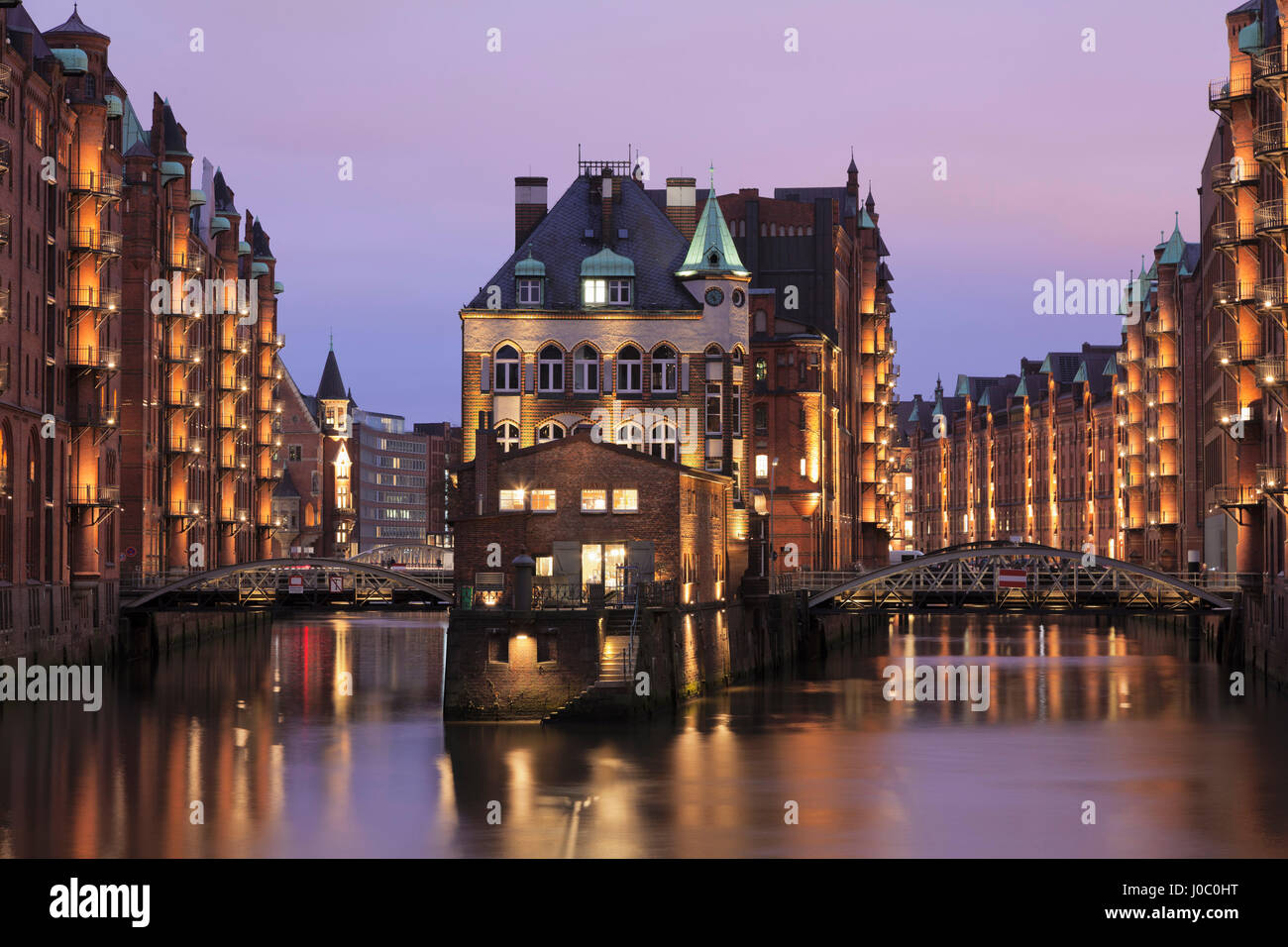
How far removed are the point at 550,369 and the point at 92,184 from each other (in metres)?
21.5

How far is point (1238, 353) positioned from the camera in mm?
84188

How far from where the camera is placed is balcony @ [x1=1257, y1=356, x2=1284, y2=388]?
244ft

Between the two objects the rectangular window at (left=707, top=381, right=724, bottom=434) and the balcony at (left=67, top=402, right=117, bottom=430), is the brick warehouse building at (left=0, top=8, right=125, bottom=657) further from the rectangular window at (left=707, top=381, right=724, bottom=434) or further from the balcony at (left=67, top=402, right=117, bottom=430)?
the rectangular window at (left=707, top=381, right=724, bottom=434)

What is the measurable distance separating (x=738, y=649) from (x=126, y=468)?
38.2 m

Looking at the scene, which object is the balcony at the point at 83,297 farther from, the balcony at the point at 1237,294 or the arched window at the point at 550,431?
the balcony at the point at 1237,294

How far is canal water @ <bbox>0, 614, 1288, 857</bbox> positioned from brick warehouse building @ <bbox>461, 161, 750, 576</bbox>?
12824 millimetres

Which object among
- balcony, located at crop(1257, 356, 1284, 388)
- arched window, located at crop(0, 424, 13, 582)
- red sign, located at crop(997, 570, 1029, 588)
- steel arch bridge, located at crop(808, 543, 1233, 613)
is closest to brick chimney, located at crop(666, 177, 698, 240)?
steel arch bridge, located at crop(808, 543, 1233, 613)

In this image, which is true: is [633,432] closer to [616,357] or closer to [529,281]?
[616,357]

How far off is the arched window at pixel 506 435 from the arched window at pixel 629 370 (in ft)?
16.7

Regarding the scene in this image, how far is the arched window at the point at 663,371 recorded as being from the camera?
299 ft

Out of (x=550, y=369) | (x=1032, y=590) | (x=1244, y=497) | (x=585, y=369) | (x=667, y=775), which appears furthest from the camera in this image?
(x=585, y=369)

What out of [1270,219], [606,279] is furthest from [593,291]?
[1270,219]

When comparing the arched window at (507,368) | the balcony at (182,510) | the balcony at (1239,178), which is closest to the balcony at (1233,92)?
the balcony at (1239,178)
